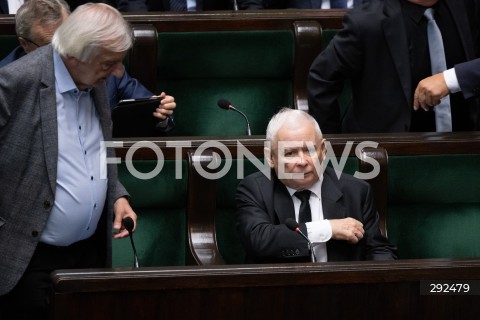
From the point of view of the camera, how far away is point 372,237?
4.54ft

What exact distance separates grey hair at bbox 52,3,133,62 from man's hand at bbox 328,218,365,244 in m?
0.36

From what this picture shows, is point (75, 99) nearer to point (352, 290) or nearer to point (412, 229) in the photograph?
point (352, 290)

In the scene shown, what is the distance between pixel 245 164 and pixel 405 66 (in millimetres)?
Answer: 323

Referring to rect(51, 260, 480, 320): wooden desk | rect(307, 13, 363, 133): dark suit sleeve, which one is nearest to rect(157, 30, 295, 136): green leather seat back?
rect(307, 13, 363, 133): dark suit sleeve

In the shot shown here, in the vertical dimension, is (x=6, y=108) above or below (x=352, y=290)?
above

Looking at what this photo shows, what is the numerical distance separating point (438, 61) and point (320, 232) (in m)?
0.45

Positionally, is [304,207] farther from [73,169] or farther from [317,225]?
[73,169]

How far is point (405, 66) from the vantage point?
1.63m

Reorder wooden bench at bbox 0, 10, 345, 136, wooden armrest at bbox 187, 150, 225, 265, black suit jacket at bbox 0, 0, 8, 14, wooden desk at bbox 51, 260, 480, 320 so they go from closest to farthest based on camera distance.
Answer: wooden desk at bbox 51, 260, 480, 320, wooden armrest at bbox 187, 150, 225, 265, wooden bench at bbox 0, 10, 345, 136, black suit jacket at bbox 0, 0, 8, 14

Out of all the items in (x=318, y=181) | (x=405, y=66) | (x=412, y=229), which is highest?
(x=405, y=66)

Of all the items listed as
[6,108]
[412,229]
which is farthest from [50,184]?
[412,229]

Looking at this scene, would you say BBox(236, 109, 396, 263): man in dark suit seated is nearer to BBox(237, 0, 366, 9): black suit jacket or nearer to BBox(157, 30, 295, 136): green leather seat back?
BBox(157, 30, 295, 136): green leather seat back

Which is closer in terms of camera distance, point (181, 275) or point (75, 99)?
point (181, 275)

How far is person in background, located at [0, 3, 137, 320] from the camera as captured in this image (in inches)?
45.2
